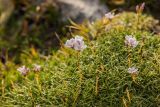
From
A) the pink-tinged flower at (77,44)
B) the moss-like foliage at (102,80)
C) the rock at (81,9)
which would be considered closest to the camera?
the pink-tinged flower at (77,44)

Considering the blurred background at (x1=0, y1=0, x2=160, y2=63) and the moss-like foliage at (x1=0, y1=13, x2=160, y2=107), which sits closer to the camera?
→ the moss-like foliage at (x1=0, y1=13, x2=160, y2=107)

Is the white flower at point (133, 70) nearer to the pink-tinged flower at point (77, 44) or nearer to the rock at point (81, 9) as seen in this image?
the pink-tinged flower at point (77, 44)

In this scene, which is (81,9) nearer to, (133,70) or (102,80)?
(102,80)

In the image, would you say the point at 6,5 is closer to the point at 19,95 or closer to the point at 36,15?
the point at 36,15

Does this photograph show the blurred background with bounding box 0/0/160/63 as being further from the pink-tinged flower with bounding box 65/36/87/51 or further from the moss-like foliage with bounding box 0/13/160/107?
the pink-tinged flower with bounding box 65/36/87/51

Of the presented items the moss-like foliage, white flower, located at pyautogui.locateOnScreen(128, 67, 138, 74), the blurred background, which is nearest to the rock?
the blurred background

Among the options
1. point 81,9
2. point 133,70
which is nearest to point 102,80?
point 133,70

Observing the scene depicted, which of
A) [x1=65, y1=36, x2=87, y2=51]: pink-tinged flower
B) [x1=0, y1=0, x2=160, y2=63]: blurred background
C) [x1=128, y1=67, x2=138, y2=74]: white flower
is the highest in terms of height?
[x1=0, y1=0, x2=160, y2=63]: blurred background

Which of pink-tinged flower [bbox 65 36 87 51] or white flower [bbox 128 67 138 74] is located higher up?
pink-tinged flower [bbox 65 36 87 51]

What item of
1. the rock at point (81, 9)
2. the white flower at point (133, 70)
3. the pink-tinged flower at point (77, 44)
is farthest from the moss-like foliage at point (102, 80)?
the rock at point (81, 9)
